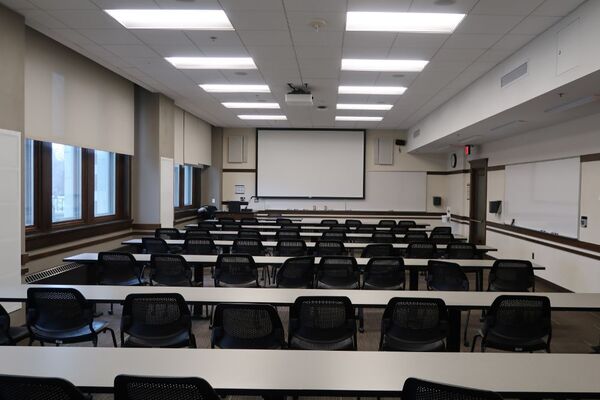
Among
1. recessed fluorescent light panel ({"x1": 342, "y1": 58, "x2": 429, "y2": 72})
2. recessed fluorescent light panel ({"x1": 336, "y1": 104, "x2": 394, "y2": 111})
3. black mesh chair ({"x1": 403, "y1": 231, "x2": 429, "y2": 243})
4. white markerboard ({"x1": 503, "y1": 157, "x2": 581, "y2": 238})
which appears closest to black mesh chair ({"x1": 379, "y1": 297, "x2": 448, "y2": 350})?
black mesh chair ({"x1": 403, "y1": 231, "x2": 429, "y2": 243})

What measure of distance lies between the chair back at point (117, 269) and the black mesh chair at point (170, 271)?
230 mm

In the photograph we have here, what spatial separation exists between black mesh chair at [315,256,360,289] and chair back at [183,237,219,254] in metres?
1.95

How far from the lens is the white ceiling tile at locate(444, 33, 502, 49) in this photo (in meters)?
5.16

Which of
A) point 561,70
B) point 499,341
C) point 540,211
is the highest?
point 561,70

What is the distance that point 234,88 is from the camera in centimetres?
832

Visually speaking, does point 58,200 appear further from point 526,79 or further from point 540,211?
point 540,211

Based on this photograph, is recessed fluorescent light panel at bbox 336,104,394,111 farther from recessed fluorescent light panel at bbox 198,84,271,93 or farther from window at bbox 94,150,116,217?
window at bbox 94,150,116,217

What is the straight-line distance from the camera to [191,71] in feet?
23.3

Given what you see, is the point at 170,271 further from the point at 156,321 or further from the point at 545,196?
the point at 545,196

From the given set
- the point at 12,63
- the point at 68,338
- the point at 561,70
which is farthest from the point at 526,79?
the point at 12,63

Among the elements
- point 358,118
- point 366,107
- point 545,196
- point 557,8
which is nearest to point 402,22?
point 557,8

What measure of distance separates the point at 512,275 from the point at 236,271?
3191 millimetres

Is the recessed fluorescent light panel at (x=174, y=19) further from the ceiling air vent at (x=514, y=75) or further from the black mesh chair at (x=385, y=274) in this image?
the ceiling air vent at (x=514, y=75)

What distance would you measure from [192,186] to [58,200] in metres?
6.80
